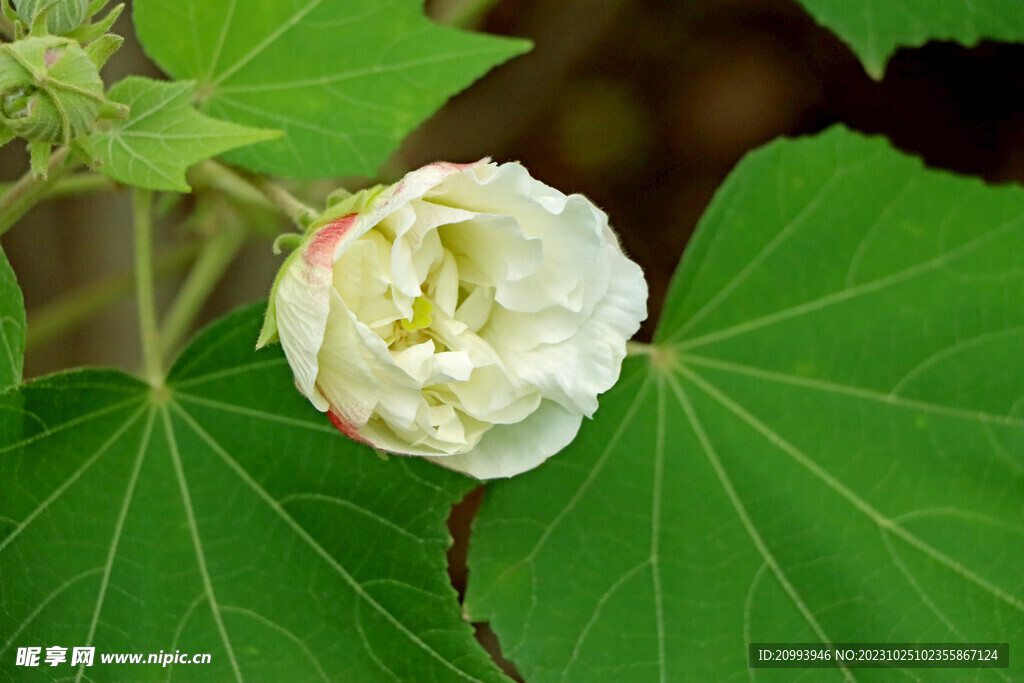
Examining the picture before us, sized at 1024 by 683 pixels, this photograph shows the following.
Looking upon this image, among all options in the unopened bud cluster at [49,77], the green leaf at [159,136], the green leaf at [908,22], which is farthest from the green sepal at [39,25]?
the green leaf at [908,22]

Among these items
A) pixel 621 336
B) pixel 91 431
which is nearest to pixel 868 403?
pixel 621 336

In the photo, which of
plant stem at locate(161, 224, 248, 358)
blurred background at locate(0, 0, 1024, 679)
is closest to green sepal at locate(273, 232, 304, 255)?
plant stem at locate(161, 224, 248, 358)

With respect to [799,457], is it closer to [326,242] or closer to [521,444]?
[521,444]

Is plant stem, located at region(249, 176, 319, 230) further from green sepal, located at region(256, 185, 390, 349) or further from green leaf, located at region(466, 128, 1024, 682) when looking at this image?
green leaf, located at region(466, 128, 1024, 682)

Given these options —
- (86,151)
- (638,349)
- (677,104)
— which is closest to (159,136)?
(86,151)

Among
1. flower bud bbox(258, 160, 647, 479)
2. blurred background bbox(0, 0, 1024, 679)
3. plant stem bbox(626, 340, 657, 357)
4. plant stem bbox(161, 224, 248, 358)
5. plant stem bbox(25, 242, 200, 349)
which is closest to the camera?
flower bud bbox(258, 160, 647, 479)

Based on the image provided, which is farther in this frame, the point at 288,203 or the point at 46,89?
the point at 288,203

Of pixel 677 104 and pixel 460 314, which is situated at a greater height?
pixel 677 104
